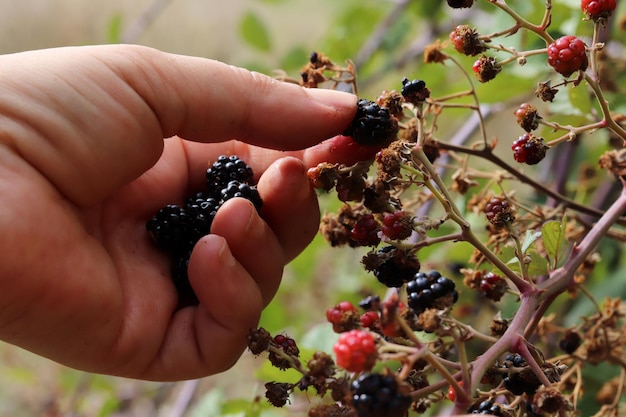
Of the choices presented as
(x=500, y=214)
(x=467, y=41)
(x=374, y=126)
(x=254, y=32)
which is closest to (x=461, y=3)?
(x=467, y=41)

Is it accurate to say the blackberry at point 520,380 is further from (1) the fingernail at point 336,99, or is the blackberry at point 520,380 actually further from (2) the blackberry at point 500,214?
(1) the fingernail at point 336,99

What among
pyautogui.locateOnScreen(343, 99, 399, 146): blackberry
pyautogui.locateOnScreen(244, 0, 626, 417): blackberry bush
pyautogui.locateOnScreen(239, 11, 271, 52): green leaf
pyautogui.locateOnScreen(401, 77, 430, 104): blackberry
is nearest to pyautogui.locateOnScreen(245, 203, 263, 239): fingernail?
pyautogui.locateOnScreen(244, 0, 626, 417): blackberry bush

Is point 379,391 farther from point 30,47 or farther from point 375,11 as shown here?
point 30,47

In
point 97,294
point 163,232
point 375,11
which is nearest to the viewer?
point 97,294

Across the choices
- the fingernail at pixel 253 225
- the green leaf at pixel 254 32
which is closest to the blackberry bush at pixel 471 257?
the fingernail at pixel 253 225

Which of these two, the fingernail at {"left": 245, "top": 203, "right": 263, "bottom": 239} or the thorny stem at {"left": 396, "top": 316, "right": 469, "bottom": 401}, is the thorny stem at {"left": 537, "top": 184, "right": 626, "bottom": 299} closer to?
the thorny stem at {"left": 396, "top": 316, "right": 469, "bottom": 401}

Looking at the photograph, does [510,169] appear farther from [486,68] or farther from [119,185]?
[119,185]

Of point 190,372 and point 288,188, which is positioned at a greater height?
point 288,188

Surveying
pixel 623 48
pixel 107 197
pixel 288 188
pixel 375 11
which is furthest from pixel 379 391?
pixel 375 11
